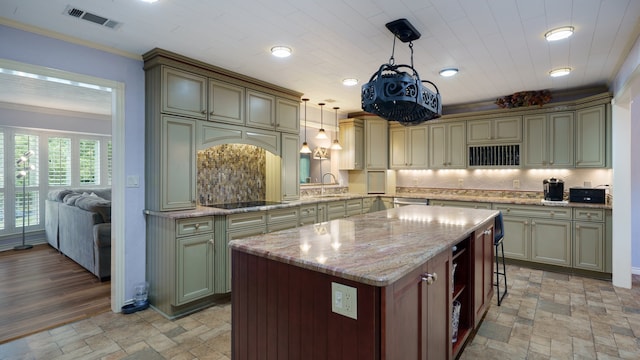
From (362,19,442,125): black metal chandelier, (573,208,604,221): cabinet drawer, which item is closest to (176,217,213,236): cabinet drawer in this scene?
(362,19,442,125): black metal chandelier

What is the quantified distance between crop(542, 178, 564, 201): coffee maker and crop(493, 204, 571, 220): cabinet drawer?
0.87 feet

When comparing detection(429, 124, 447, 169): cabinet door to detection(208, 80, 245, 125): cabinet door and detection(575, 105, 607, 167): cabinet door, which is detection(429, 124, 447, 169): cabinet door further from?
detection(208, 80, 245, 125): cabinet door

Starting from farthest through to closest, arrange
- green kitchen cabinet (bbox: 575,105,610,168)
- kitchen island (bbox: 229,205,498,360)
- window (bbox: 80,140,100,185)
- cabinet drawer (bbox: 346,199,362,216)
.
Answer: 1. window (bbox: 80,140,100,185)
2. cabinet drawer (bbox: 346,199,362,216)
3. green kitchen cabinet (bbox: 575,105,610,168)
4. kitchen island (bbox: 229,205,498,360)

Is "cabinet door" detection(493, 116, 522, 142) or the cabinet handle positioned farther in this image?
"cabinet door" detection(493, 116, 522, 142)

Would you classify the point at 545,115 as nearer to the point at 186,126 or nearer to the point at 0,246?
the point at 186,126

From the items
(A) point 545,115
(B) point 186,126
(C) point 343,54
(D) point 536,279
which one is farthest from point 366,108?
(A) point 545,115

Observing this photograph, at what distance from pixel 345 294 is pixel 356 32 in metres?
2.09

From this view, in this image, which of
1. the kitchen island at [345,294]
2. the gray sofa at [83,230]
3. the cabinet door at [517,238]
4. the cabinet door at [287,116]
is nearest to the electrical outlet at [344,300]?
the kitchen island at [345,294]

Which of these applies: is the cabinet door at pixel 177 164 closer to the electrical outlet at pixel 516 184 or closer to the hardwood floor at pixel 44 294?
the hardwood floor at pixel 44 294

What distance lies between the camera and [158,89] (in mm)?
2982

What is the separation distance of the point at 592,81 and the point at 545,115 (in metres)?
0.65

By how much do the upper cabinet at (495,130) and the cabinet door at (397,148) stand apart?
1.08 meters

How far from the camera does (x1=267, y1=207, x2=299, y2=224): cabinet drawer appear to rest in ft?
12.2

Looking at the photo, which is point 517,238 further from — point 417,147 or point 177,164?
point 177,164
